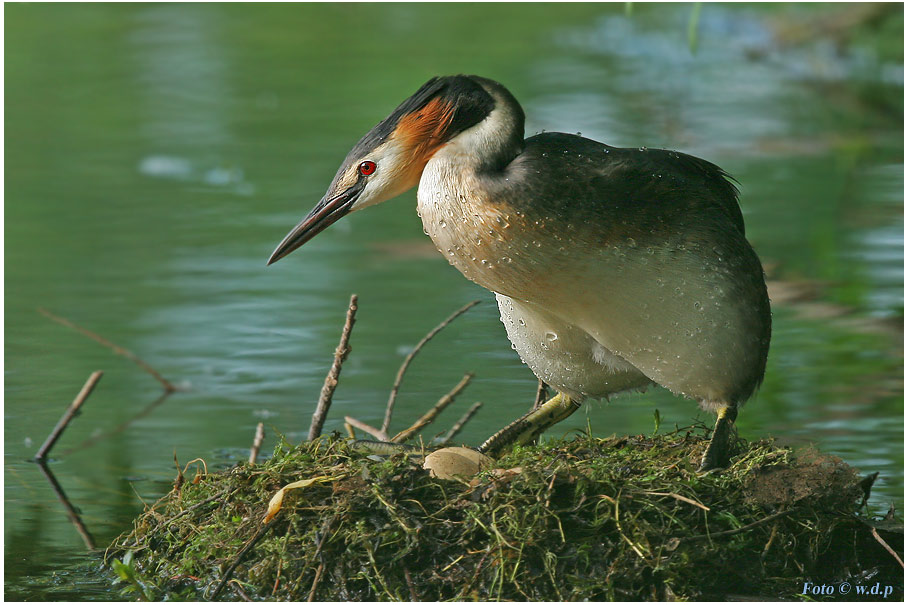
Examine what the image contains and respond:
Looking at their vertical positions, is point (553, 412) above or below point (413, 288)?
above

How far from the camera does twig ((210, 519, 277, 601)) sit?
4755 millimetres

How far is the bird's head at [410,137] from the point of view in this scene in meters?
5.04

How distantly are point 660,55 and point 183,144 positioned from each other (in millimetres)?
6744

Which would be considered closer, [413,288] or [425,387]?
[425,387]

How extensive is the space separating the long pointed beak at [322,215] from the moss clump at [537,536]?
0.80 m

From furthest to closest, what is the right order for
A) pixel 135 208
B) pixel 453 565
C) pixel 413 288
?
1. pixel 135 208
2. pixel 413 288
3. pixel 453 565

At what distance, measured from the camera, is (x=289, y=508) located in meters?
4.93

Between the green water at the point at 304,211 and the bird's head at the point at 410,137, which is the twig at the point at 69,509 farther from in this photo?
the bird's head at the point at 410,137

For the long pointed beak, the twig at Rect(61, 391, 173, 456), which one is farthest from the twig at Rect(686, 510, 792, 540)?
the twig at Rect(61, 391, 173, 456)

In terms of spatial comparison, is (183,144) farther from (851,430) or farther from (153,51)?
(851,430)

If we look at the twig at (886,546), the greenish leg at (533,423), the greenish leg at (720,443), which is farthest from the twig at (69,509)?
the twig at (886,546)

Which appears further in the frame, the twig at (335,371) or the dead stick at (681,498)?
the twig at (335,371)

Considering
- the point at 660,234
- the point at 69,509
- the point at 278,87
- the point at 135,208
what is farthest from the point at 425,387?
the point at 278,87

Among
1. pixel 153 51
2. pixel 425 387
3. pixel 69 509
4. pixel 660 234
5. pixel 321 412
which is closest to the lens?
pixel 660 234
